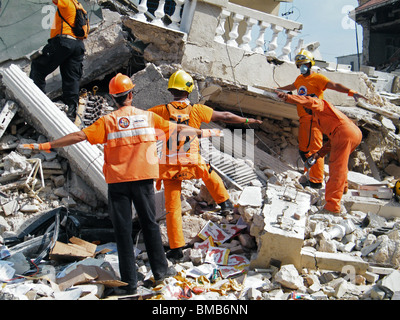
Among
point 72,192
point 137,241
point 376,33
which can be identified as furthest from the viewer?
point 376,33

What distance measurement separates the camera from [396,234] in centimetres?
452

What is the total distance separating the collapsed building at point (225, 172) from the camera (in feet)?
13.5

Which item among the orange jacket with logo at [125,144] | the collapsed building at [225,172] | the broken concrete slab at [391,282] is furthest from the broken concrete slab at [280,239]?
the orange jacket with logo at [125,144]

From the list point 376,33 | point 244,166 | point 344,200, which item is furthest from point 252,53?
point 376,33

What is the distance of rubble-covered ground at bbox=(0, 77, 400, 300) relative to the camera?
3775 mm

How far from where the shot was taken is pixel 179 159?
4516 mm

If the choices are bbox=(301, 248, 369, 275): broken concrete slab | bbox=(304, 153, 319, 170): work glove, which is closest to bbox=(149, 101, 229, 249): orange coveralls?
bbox=(301, 248, 369, 275): broken concrete slab

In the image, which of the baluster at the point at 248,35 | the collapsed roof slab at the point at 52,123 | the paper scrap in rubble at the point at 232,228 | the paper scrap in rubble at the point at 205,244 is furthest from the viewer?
the baluster at the point at 248,35

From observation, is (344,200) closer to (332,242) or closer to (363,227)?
(363,227)

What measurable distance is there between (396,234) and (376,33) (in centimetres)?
1638

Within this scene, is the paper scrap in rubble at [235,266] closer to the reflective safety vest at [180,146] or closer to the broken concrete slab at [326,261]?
the broken concrete slab at [326,261]

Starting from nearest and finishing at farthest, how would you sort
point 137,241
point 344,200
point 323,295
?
point 323,295 < point 137,241 < point 344,200

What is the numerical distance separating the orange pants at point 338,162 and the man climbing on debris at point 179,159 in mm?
1682

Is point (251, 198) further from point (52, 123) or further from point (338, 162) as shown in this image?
point (52, 123)
